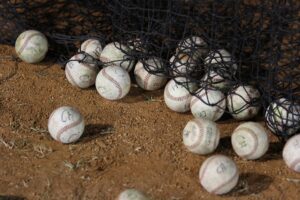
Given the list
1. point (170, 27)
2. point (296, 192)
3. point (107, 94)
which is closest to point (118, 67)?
point (107, 94)

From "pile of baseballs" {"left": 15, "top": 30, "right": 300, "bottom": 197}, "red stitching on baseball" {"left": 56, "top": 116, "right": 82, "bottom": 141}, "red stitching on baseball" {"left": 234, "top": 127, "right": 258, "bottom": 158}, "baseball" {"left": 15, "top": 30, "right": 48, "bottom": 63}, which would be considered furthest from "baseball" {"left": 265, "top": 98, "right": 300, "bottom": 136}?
"baseball" {"left": 15, "top": 30, "right": 48, "bottom": 63}

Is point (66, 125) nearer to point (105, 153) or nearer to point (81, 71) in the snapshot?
point (105, 153)

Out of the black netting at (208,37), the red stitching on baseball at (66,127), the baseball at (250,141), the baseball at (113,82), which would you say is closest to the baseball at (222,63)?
the black netting at (208,37)

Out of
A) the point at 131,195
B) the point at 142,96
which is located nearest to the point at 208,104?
the point at 142,96

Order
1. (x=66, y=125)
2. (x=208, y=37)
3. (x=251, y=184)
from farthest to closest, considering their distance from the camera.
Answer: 1. (x=208, y=37)
2. (x=66, y=125)
3. (x=251, y=184)

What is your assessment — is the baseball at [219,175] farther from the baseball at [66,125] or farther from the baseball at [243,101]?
the baseball at [66,125]

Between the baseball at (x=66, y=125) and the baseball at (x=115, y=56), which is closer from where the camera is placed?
the baseball at (x=66, y=125)
